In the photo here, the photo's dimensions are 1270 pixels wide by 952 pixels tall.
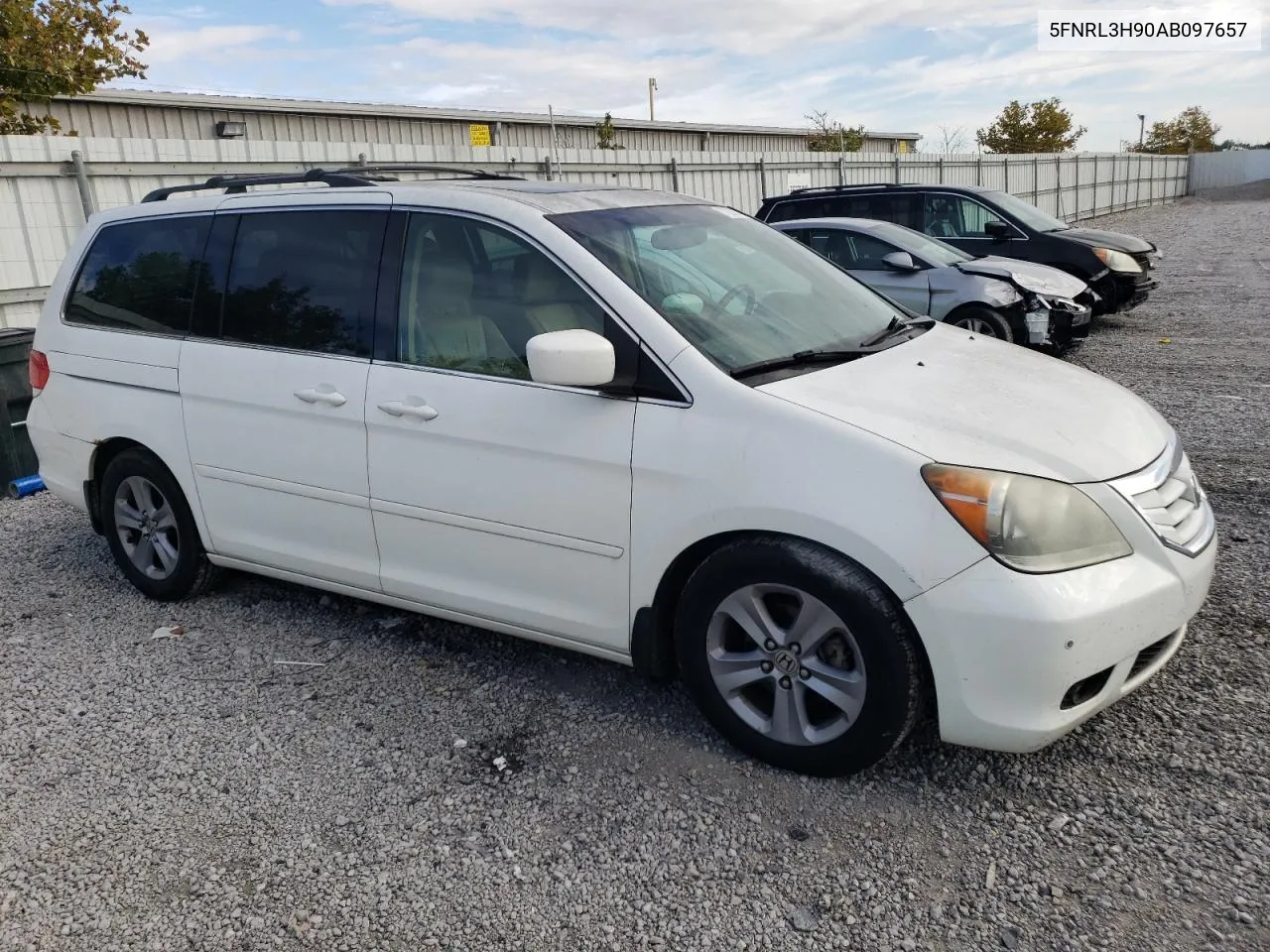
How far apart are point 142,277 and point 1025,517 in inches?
153

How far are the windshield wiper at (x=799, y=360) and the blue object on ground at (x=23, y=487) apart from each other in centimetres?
552

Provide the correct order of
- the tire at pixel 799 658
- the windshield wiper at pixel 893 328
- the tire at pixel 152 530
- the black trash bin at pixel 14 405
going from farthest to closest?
the black trash bin at pixel 14 405, the tire at pixel 152 530, the windshield wiper at pixel 893 328, the tire at pixel 799 658

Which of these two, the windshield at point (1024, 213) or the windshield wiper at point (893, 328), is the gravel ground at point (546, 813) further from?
the windshield at point (1024, 213)

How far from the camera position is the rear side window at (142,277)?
439cm

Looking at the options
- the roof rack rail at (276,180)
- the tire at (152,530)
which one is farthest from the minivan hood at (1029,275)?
the tire at (152,530)

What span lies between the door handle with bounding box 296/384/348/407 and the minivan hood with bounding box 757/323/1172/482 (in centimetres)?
165

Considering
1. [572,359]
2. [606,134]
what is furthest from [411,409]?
[606,134]

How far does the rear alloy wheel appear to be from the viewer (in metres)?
9.20

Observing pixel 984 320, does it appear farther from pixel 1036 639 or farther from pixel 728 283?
pixel 1036 639

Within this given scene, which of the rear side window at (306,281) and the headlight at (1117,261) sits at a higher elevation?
the rear side window at (306,281)

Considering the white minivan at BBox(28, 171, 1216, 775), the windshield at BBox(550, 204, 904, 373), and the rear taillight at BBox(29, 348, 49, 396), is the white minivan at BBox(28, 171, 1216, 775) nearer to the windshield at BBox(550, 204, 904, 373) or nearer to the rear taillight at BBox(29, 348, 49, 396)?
the windshield at BBox(550, 204, 904, 373)

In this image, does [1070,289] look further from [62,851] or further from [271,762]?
[62,851]

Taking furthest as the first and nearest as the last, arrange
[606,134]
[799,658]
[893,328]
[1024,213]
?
[606,134], [1024,213], [893,328], [799,658]

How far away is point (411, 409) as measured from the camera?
3.58 meters
